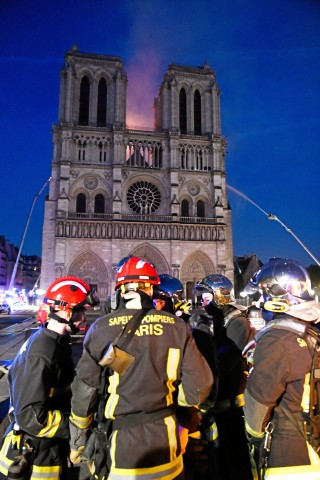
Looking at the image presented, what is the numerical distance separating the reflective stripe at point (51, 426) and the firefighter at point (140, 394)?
111mm

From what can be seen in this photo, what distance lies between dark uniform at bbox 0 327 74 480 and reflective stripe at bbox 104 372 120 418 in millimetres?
433

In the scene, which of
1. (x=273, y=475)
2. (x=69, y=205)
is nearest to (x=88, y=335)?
(x=273, y=475)

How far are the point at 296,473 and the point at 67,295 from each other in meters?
1.88

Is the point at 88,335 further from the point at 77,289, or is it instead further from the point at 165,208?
the point at 165,208

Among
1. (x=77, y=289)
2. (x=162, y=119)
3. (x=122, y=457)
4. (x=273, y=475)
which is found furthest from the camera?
(x=162, y=119)

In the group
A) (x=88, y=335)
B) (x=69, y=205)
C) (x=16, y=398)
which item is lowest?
(x=16, y=398)

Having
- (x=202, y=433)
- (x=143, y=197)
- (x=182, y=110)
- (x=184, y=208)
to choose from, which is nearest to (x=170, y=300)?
(x=202, y=433)

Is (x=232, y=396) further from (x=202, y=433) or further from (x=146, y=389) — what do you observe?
(x=146, y=389)

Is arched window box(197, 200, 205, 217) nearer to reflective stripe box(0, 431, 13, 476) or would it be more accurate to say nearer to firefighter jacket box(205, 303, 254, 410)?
firefighter jacket box(205, 303, 254, 410)

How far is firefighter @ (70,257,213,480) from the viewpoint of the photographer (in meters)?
1.74

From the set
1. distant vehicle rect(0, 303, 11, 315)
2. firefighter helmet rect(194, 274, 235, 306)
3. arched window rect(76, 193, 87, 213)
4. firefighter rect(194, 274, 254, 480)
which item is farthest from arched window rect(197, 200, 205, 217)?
firefighter rect(194, 274, 254, 480)

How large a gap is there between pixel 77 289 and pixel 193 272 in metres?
28.6

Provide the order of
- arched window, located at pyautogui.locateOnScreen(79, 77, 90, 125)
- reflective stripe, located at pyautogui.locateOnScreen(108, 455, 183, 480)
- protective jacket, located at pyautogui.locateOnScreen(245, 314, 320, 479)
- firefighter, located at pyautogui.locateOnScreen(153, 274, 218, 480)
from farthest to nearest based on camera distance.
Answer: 1. arched window, located at pyautogui.locateOnScreen(79, 77, 90, 125)
2. firefighter, located at pyautogui.locateOnScreen(153, 274, 218, 480)
3. protective jacket, located at pyautogui.locateOnScreen(245, 314, 320, 479)
4. reflective stripe, located at pyautogui.locateOnScreen(108, 455, 183, 480)

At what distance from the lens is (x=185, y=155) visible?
106ft
